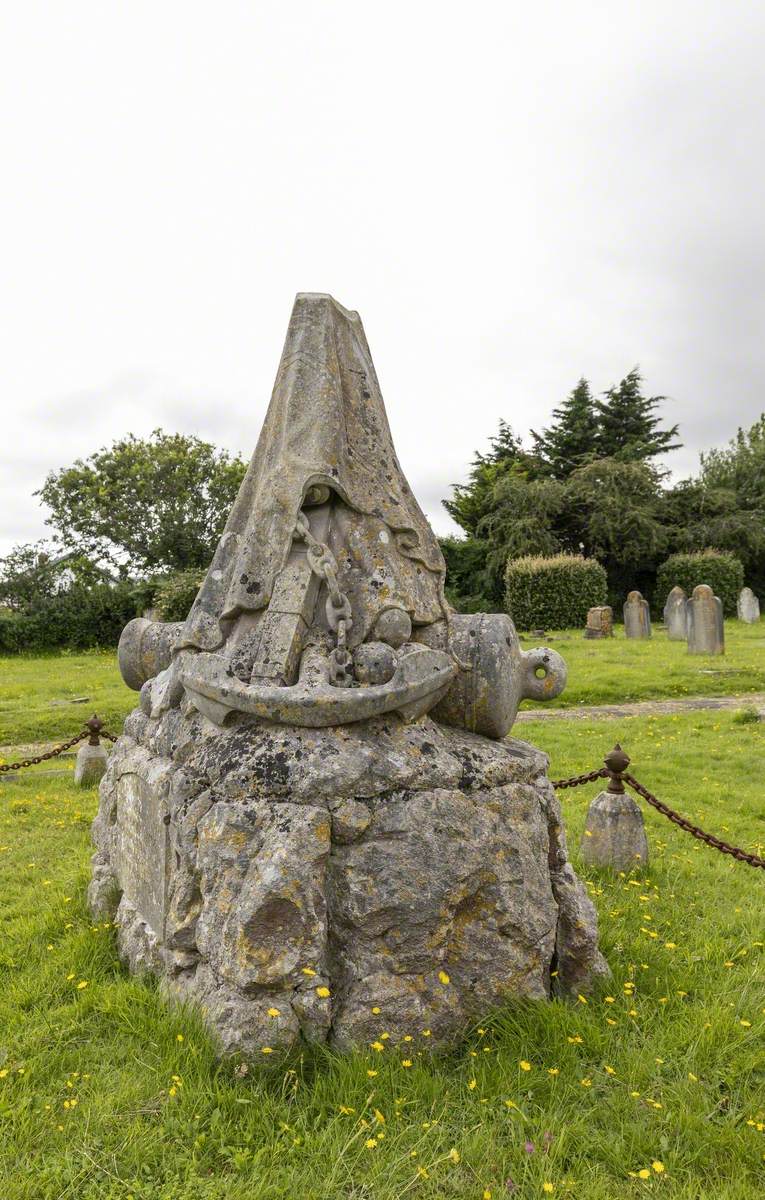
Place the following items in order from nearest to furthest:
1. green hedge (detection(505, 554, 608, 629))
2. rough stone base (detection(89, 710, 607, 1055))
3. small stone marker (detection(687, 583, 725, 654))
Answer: rough stone base (detection(89, 710, 607, 1055)) → small stone marker (detection(687, 583, 725, 654)) → green hedge (detection(505, 554, 608, 629))

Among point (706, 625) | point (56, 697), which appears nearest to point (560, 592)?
point (706, 625)

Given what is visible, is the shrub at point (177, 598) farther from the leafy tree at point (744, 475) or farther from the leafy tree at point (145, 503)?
the leafy tree at point (744, 475)

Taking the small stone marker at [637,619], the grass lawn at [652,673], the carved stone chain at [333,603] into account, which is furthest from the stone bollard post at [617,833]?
the small stone marker at [637,619]

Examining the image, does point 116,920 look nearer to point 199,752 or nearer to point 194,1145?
point 199,752

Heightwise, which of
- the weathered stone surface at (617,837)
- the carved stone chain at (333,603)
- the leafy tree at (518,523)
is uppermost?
the leafy tree at (518,523)

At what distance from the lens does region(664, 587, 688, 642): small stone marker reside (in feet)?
72.8

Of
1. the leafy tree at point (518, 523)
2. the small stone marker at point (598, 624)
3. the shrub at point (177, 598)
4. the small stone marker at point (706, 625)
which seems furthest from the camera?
the leafy tree at point (518, 523)

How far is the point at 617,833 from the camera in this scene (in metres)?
5.54

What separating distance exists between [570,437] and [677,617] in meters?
14.1

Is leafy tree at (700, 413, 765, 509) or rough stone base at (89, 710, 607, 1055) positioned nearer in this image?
rough stone base at (89, 710, 607, 1055)

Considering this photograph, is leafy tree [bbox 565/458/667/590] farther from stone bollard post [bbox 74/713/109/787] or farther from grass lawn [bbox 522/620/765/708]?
stone bollard post [bbox 74/713/109/787]

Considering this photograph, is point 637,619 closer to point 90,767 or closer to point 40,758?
point 90,767

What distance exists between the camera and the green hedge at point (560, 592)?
2634cm

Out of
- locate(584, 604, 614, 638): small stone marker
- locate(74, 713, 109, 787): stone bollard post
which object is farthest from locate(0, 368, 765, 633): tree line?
locate(74, 713, 109, 787): stone bollard post
